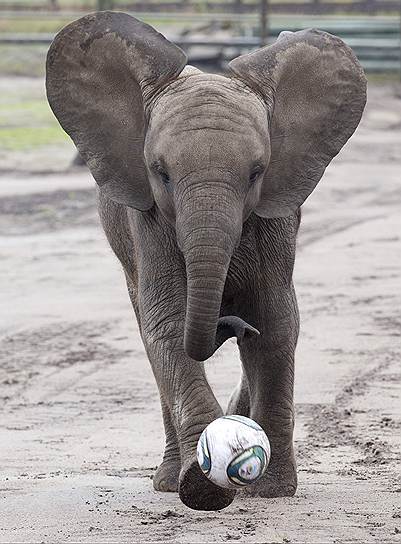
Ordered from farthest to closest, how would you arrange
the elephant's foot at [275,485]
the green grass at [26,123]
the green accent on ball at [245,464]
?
the green grass at [26,123] → the elephant's foot at [275,485] → the green accent on ball at [245,464]

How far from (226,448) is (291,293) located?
4.08 ft

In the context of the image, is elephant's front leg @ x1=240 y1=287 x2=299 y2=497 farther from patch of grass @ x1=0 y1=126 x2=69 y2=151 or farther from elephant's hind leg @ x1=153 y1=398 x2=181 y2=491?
patch of grass @ x1=0 y1=126 x2=69 y2=151

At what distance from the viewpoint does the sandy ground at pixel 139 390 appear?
5.65 m

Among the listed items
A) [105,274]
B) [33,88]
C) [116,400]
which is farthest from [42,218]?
[33,88]

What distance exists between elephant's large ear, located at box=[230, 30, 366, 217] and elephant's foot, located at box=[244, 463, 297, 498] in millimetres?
1156

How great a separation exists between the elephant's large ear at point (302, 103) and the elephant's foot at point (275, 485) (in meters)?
1.16

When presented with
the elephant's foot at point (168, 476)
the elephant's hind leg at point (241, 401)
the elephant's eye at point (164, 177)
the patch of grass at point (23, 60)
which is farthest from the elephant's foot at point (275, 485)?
the patch of grass at point (23, 60)

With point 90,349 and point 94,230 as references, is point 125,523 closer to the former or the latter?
point 90,349

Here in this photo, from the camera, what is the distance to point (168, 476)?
6.64 meters

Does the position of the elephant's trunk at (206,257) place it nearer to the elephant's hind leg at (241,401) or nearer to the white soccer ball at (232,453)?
the white soccer ball at (232,453)

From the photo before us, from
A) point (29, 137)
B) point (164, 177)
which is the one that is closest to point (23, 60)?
point (29, 137)

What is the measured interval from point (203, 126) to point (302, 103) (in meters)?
0.85

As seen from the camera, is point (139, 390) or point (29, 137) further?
point (29, 137)

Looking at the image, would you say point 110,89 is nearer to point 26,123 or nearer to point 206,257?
point 206,257
